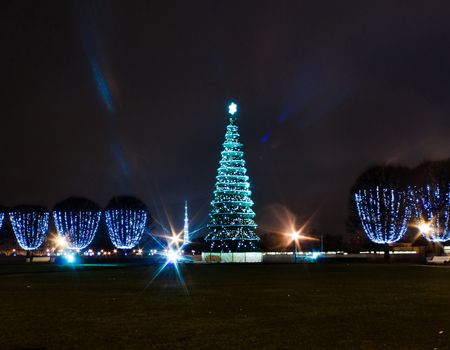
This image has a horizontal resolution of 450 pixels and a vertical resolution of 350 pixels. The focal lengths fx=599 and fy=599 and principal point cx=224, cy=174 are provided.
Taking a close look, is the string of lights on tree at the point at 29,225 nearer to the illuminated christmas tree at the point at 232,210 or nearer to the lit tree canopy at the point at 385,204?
the illuminated christmas tree at the point at 232,210

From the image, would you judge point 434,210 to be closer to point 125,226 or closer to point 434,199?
point 434,199

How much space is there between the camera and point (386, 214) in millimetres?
78688

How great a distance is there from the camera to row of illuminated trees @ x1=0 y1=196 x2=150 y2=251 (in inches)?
4205

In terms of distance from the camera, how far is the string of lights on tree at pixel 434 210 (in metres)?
72.1

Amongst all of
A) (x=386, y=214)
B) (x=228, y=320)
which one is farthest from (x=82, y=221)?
(x=228, y=320)

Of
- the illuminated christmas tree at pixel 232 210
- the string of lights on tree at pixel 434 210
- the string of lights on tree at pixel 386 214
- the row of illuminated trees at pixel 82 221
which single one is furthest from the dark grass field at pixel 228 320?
the row of illuminated trees at pixel 82 221

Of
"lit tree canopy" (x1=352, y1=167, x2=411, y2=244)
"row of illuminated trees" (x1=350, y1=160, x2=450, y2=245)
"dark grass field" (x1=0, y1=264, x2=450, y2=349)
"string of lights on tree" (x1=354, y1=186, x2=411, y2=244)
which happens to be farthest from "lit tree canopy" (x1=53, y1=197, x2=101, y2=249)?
"dark grass field" (x1=0, y1=264, x2=450, y2=349)

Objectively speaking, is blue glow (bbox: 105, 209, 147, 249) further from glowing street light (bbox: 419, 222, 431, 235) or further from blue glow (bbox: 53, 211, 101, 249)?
glowing street light (bbox: 419, 222, 431, 235)

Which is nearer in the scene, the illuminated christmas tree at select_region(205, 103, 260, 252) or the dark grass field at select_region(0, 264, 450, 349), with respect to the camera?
the dark grass field at select_region(0, 264, 450, 349)

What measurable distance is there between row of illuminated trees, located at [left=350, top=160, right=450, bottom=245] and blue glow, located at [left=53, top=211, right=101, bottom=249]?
4832 cm

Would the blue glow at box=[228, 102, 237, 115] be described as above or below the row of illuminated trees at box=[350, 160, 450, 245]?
above

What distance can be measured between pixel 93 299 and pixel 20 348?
999 cm

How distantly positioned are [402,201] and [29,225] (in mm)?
70315

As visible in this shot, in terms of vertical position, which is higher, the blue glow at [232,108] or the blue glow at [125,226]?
the blue glow at [232,108]
